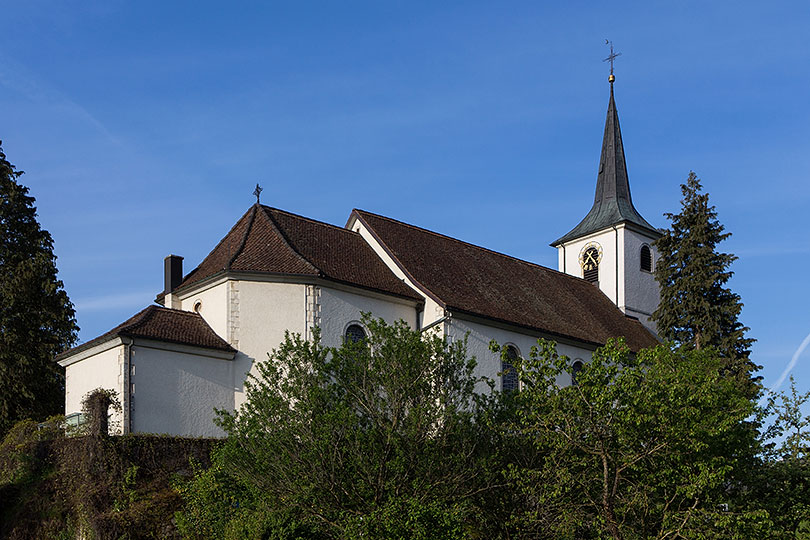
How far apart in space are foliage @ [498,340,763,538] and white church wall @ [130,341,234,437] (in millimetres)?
10036

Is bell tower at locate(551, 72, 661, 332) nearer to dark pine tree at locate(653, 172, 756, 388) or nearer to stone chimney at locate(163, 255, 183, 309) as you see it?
dark pine tree at locate(653, 172, 756, 388)

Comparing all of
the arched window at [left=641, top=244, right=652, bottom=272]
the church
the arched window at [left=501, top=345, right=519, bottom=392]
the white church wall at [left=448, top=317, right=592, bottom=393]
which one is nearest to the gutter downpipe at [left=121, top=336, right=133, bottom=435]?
the church

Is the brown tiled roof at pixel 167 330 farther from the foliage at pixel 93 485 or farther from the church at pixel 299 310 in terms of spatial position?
the foliage at pixel 93 485

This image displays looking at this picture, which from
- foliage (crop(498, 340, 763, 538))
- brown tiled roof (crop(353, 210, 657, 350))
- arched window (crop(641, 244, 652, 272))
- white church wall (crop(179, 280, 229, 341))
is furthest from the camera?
arched window (crop(641, 244, 652, 272))

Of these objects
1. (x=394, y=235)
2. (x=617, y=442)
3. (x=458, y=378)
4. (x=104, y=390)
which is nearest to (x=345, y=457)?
(x=458, y=378)

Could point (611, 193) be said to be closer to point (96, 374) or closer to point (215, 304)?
point (215, 304)

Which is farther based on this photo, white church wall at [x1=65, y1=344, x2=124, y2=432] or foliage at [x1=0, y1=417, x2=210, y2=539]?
white church wall at [x1=65, y1=344, x2=124, y2=432]

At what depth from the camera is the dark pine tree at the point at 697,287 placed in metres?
32.6

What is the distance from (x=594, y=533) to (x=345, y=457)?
507cm

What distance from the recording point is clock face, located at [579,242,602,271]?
43.1m

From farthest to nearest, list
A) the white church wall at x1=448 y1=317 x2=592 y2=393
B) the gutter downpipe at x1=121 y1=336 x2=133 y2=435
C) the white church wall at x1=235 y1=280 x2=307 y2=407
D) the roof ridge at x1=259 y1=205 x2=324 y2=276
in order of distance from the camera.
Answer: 1. the white church wall at x1=448 y1=317 x2=592 y2=393
2. the roof ridge at x1=259 y1=205 x2=324 y2=276
3. the white church wall at x1=235 y1=280 x2=307 y2=407
4. the gutter downpipe at x1=121 y1=336 x2=133 y2=435

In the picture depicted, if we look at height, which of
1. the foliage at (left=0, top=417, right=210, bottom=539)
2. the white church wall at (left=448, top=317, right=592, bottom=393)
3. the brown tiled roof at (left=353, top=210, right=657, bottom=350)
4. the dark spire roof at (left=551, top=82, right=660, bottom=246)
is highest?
the dark spire roof at (left=551, top=82, right=660, bottom=246)

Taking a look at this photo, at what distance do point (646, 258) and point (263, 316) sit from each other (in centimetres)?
2167

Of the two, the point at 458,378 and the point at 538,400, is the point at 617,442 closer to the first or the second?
the point at 538,400
